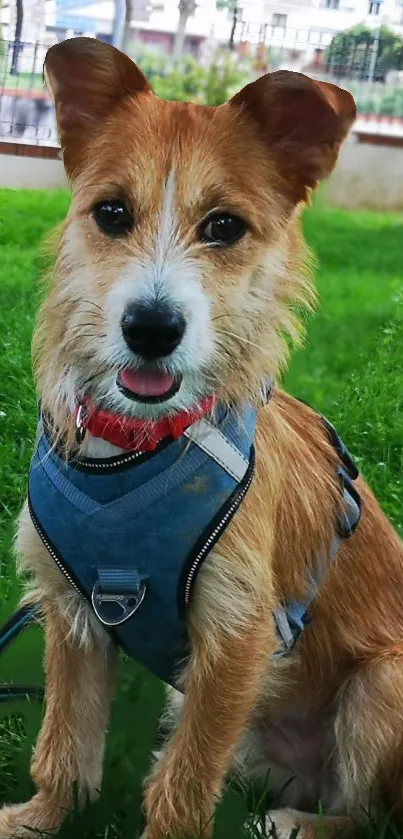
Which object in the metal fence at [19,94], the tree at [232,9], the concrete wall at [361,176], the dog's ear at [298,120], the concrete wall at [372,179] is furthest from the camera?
the concrete wall at [372,179]

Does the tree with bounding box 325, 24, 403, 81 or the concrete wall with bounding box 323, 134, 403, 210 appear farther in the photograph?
the concrete wall with bounding box 323, 134, 403, 210

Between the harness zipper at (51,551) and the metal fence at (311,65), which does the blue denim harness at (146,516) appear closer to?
the harness zipper at (51,551)

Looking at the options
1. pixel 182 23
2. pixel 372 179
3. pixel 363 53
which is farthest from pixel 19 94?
pixel 372 179

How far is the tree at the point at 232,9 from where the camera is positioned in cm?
447

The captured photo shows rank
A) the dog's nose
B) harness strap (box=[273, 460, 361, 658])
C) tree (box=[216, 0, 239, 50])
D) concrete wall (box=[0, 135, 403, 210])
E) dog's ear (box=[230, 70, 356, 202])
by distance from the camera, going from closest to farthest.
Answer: the dog's nose < dog's ear (box=[230, 70, 356, 202]) < harness strap (box=[273, 460, 361, 658]) < concrete wall (box=[0, 135, 403, 210]) < tree (box=[216, 0, 239, 50])

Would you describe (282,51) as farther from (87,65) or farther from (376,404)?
(87,65)

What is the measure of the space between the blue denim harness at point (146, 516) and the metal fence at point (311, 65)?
9.29 ft

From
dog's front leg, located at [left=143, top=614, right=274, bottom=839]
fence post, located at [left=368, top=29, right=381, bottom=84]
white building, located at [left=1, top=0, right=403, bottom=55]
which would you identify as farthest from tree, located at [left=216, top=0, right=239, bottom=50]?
dog's front leg, located at [left=143, top=614, right=274, bottom=839]

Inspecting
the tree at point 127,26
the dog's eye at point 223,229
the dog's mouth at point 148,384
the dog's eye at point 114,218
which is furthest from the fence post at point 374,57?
the dog's mouth at point 148,384

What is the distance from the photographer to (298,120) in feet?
5.37

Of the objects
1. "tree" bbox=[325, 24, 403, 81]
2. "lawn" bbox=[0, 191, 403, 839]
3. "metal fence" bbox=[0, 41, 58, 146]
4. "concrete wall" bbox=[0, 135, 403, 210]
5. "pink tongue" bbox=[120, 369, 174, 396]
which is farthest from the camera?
"tree" bbox=[325, 24, 403, 81]

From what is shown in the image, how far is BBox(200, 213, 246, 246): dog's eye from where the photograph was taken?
1.56 metres

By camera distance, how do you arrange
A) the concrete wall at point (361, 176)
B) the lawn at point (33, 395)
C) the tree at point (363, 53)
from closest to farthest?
the lawn at point (33, 395) < the concrete wall at point (361, 176) < the tree at point (363, 53)

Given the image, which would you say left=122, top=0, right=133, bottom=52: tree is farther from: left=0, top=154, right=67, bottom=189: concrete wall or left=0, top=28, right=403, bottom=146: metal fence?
left=0, top=154, right=67, bottom=189: concrete wall
